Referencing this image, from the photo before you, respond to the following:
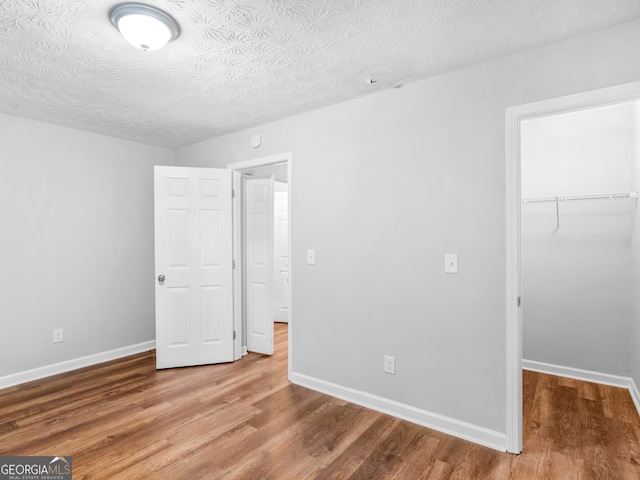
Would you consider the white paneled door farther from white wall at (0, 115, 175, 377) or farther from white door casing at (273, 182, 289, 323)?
white door casing at (273, 182, 289, 323)

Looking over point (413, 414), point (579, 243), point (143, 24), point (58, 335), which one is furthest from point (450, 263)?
point (58, 335)

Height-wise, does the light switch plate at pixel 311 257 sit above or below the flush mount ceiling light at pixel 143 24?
below

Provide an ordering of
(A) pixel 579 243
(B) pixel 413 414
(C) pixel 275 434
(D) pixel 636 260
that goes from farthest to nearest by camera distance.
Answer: (A) pixel 579 243, (D) pixel 636 260, (B) pixel 413 414, (C) pixel 275 434

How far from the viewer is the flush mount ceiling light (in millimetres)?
1691

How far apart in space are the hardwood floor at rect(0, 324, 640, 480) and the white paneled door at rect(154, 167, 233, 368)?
18.8 inches

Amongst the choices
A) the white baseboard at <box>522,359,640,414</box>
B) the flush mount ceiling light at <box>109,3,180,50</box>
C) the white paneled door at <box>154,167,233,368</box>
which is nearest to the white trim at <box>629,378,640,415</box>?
the white baseboard at <box>522,359,640,414</box>

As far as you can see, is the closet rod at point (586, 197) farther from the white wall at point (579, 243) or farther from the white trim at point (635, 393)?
the white trim at point (635, 393)

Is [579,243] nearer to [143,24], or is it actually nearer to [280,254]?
[143,24]

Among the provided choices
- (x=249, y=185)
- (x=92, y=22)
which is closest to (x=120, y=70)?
(x=92, y=22)

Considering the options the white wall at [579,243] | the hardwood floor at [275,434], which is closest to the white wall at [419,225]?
the hardwood floor at [275,434]

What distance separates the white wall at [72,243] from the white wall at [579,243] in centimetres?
433

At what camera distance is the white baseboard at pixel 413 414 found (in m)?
2.23

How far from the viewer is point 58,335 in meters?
3.54

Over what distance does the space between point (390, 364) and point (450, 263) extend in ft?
2.98
